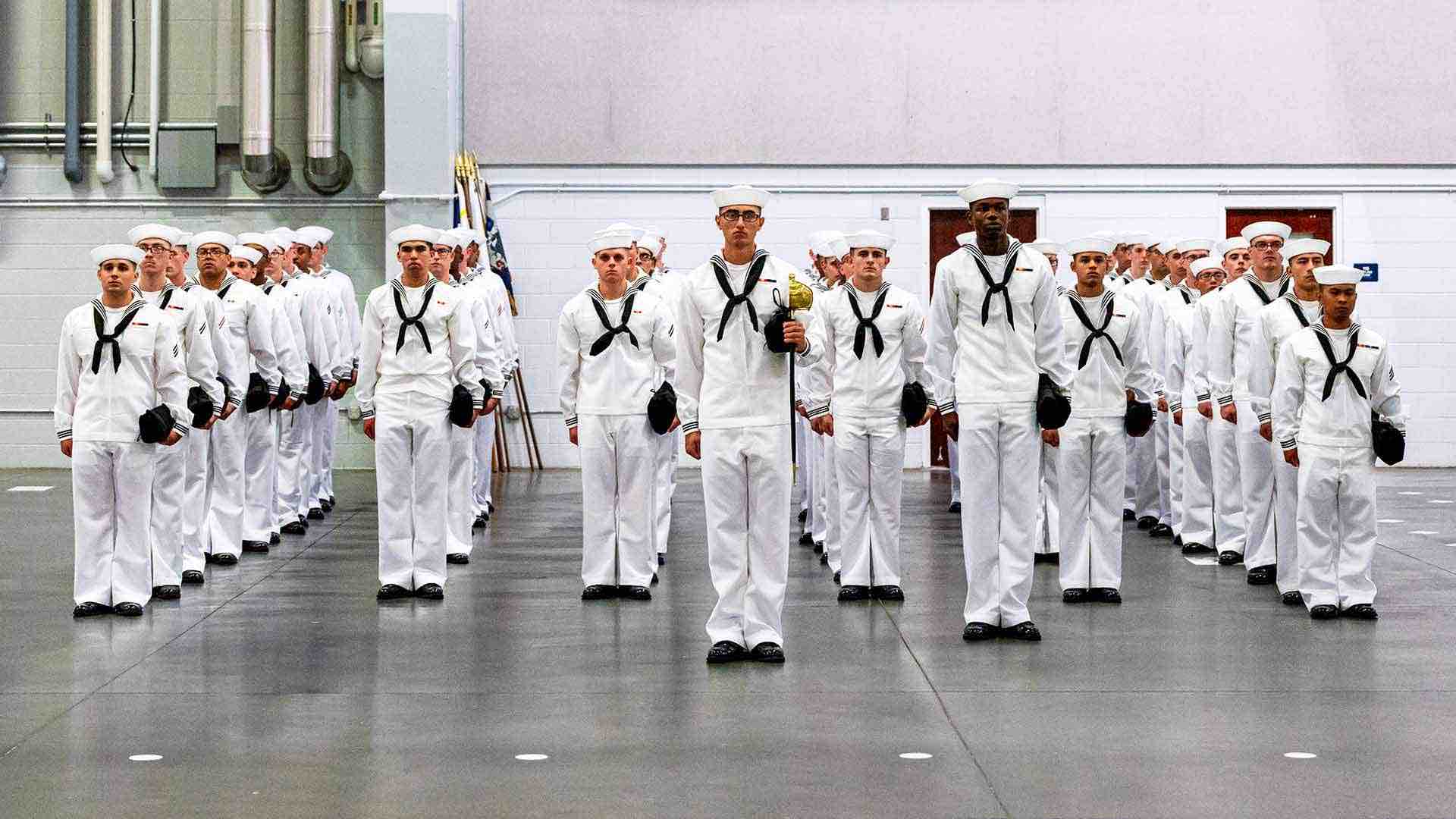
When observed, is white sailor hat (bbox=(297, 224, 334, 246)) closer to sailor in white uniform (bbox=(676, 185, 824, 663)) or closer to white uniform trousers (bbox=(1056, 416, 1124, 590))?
white uniform trousers (bbox=(1056, 416, 1124, 590))

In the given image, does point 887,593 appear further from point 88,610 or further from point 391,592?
point 88,610

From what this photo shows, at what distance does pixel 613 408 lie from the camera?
33.0 ft

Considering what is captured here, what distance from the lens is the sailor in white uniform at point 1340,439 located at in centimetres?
912

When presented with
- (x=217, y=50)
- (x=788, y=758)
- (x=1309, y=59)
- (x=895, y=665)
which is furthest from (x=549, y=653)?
(x=1309, y=59)

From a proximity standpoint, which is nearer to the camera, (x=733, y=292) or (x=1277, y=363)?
(x=733, y=292)

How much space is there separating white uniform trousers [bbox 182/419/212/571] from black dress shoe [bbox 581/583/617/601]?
2609 mm

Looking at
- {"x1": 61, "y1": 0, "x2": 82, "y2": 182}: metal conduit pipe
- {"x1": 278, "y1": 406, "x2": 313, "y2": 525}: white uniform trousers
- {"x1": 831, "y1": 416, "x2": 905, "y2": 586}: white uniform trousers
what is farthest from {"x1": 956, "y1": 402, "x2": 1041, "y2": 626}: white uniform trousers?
{"x1": 61, "y1": 0, "x2": 82, "y2": 182}: metal conduit pipe

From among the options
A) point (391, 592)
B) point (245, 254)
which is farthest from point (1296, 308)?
point (245, 254)

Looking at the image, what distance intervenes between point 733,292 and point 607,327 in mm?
2305

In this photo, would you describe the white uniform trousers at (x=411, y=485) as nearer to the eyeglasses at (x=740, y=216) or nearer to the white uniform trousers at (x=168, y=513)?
the white uniform trousers at (x=168, y=513)

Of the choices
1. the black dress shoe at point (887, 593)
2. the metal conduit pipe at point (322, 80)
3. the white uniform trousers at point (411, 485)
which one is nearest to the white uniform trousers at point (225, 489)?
the white uniform trousers at point (411, 485)

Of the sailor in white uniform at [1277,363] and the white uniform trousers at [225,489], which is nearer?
the sailor in white uniform at [1277,363]

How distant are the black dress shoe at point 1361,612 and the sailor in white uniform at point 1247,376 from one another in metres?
1.35

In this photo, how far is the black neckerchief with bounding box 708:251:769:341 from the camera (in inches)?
309
